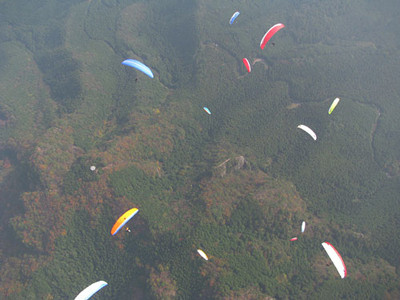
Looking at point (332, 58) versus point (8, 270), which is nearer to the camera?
point (8, 270)

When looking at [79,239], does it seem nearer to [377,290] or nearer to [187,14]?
[377,290]

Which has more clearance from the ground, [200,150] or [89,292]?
[89,292]

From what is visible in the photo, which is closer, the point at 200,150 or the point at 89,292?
the point at 89,292

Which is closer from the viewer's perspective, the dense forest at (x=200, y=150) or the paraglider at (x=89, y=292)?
the paraglider at (x=89, y=292)

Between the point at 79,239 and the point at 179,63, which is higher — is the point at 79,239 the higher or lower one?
the lower one

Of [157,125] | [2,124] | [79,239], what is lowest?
[2,124]

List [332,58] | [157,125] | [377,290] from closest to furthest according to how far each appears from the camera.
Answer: [377,290] → [157,125] → [332,58]

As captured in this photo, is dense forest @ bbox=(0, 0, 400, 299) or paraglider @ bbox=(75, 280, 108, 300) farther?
dense forest @ bbox=(0, 0, 400, 299)

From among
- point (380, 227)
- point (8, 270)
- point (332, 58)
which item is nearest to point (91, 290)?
point (8, 270)
